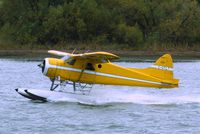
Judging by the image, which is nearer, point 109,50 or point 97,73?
point 97,73

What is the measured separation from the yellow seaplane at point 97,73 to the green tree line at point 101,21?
4291 cm

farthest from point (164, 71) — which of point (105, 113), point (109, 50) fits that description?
point (109, 50)

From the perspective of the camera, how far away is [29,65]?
43875 mm

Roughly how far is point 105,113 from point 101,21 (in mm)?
48587

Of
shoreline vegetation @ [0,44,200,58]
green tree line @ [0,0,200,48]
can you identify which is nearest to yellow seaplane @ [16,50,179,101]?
shoreline vegetation @ [0,44,200,58]

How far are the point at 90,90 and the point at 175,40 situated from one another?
150ft

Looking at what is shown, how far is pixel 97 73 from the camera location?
2297cm

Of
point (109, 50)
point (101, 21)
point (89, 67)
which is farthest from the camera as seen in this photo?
point (101, 21)

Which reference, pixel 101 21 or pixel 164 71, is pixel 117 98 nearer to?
pixel 164 71

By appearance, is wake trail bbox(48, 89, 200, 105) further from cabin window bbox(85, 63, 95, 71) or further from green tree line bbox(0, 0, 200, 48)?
green tree line bbox(0, 0, 200, 48)

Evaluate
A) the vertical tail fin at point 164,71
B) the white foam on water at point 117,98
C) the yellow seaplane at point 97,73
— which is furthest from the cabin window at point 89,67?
the vertical tail fin at point 164,71

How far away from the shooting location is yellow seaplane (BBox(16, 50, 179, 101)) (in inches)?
889

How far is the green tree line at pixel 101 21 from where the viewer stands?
66.6 meters

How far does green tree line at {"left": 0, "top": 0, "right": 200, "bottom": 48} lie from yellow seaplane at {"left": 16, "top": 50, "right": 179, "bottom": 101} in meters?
42.9
